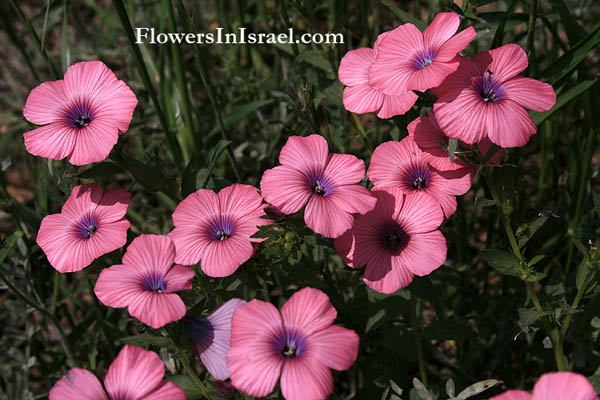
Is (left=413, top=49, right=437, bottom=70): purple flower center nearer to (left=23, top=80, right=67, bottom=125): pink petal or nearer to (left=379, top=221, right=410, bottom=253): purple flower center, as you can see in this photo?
(left=379, top=221, right=410, bottom=253): purple flower center

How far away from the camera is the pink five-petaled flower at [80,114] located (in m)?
1.67

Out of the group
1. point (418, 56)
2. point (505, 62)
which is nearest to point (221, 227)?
point (418, 56)

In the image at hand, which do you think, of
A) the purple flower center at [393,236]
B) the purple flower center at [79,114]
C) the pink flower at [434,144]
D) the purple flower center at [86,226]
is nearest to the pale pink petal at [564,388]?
the purple flower center at [393,236]

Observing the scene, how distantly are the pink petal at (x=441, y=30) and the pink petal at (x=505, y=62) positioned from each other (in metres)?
0.11

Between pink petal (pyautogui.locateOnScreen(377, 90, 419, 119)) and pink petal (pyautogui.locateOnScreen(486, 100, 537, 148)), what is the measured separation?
0.21m

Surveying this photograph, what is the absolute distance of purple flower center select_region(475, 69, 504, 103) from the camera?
1.61 m

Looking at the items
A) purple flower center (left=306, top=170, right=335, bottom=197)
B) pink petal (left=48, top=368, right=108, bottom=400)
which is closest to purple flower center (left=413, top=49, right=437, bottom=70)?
purple flower center (left=306, top=170, right=335, bottom=197)

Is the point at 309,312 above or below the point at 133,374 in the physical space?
above

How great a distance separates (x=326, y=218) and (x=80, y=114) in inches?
32.7

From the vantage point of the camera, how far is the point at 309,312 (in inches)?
56.2

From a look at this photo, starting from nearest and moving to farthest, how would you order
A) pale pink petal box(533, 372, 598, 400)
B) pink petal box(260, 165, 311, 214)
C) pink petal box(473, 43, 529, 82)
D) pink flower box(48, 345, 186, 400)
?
pale pink petal box(533, 372, 598, 400) → pink flower box(48, 345, 186, 400) → pink petal box(260, 165, 311, 214) → pink petal box(473, 43, 529, 82)

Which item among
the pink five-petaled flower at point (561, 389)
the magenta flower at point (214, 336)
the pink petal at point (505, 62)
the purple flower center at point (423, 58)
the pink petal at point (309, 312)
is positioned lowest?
the pink five-petaled flower at point (561, 389)

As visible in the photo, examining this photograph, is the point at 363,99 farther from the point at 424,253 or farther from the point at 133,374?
the point at 133,374

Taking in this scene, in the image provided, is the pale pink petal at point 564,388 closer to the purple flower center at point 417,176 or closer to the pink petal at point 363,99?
the purple flower center at point 417,176
